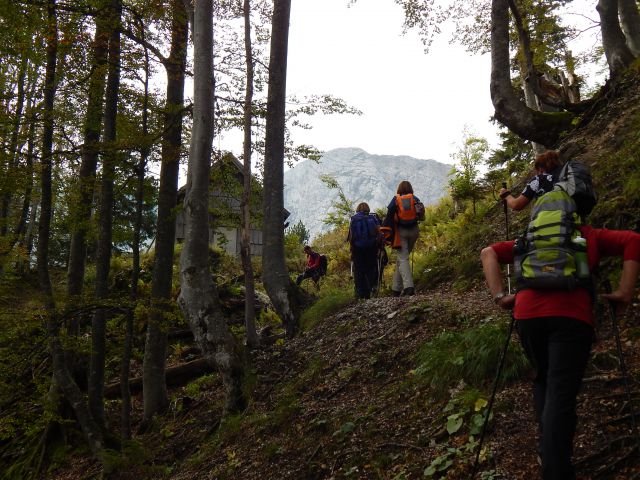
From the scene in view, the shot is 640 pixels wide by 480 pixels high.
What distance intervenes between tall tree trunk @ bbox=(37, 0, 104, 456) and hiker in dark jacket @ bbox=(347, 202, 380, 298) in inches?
199

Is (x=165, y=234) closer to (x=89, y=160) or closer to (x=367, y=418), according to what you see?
(x=89, y=160)

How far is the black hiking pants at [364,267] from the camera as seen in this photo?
9273mm

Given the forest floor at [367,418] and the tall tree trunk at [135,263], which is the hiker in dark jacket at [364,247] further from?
the tall tree trunk at [135,263]

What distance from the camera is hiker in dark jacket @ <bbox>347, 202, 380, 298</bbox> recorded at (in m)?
9.12

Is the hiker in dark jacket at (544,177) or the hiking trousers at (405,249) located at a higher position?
the hiker in dark jacket at (544,177)

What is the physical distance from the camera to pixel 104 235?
7602 mm

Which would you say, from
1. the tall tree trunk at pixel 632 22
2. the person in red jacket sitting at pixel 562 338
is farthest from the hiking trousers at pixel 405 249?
the person in red jacket sitting at pixel 562 338

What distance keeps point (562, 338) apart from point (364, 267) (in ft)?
22.4

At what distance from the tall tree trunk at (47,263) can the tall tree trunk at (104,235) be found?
2.62 ft

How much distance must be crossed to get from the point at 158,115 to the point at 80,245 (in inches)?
124

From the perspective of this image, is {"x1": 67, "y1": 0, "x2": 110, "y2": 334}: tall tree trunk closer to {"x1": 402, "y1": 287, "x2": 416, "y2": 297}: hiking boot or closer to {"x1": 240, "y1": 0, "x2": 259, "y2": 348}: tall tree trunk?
{"x1": 240, "y1": 0, "x2": 259, "y2": 348}: tall tree trunk

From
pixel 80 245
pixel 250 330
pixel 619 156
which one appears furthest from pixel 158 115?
pixel 619 156

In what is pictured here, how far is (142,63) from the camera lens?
8555mm

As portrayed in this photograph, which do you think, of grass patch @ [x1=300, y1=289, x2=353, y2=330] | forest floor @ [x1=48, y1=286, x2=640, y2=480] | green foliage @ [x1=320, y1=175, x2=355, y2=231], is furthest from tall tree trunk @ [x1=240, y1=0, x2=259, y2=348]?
green foliage @ [x1=320, y1=175, x2=355, y2=231]
